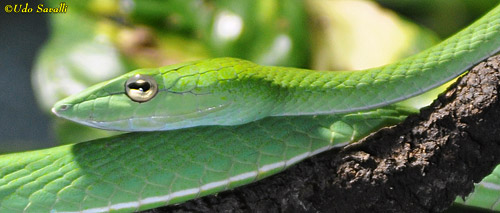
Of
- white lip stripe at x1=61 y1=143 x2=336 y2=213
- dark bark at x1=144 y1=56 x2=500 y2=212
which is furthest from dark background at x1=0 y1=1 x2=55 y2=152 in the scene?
dark bark at x1=144 y1=56 x2=500 y2=212

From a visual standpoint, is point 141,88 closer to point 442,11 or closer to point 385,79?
point 385,79

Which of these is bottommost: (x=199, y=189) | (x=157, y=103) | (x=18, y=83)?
(x=18, y=83)

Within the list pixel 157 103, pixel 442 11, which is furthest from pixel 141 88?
pixel 442 11

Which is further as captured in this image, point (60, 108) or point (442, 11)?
point (442, 11)

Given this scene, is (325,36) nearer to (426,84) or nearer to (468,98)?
(426,84)

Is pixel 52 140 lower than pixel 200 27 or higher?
lower

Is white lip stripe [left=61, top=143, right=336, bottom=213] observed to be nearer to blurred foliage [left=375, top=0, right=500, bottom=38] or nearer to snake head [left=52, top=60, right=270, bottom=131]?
snake head [left=52, top=60, right=270, bottom=131]

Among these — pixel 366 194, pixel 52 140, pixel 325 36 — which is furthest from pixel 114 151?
pixel 52 140
